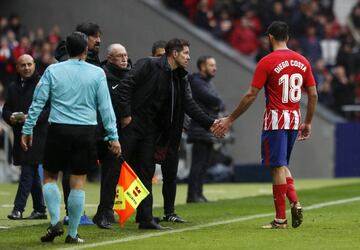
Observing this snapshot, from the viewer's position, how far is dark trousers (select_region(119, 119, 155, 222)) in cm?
1362

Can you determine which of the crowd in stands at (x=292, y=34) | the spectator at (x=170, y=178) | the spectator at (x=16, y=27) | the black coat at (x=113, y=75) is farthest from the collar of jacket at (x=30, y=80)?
the spectator at (x=16, y=27)

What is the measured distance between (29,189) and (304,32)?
16365mm

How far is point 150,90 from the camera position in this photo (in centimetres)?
1382

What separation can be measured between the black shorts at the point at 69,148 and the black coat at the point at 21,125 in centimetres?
386

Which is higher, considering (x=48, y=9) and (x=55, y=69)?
(x=48, y=9)

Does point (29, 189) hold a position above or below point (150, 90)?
below

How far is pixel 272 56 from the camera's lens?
1341 centimetres

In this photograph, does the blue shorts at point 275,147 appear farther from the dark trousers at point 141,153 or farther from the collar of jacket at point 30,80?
the collar of jacket at point 30,80

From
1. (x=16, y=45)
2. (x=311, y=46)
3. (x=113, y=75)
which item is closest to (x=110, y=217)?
(x=113, y=75)

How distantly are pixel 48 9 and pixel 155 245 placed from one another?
21387 millimetres

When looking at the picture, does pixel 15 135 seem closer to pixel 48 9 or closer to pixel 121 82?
pixel 121 82

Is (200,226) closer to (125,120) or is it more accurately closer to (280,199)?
(280,199)

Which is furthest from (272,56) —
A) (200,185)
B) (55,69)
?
(200,185)

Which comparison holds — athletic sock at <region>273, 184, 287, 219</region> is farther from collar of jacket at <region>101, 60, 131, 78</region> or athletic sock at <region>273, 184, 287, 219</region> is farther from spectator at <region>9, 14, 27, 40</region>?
spectator at <region>9, 14, 27, 40</region>
